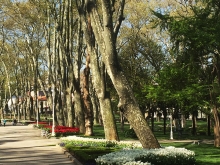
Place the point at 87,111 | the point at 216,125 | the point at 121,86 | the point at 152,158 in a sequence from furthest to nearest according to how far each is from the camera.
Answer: the point at 87,111
the point at 216,125
the point at 121,86
the point at 152,158

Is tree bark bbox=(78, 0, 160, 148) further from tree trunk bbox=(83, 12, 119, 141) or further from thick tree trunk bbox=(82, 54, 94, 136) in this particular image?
thick tree trunk bbox=(82, 54, 94, 136)

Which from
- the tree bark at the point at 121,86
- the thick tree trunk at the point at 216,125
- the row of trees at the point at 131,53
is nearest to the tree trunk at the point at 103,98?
the row of trees at the point at 131,53

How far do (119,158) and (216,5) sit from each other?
50.6 feet

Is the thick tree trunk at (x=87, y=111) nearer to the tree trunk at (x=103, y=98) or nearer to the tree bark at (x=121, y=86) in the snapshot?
the tree trunk at (x=103, y=98)

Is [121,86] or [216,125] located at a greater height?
[121,86]

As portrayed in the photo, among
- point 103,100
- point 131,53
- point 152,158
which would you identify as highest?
point 131,53

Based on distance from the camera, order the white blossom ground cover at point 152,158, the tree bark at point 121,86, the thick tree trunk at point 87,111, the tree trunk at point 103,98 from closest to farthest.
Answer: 1. the white blossom ground cover at point 152,158
2. the tree bark at point 121,86
3. the tree trunk at point 103,98
4. the thick tree trunk at point 87,111

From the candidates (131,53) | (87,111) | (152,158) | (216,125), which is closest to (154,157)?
(152,158)

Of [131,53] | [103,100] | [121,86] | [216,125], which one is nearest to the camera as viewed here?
[121,86]

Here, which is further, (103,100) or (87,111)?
(87,111)

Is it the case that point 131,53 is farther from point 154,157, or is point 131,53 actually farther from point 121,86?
point 154,157

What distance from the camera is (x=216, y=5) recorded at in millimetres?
22391

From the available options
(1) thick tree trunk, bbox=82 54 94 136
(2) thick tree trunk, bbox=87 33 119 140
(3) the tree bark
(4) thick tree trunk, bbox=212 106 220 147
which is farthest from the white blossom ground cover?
(1) thick tree trunk, bbox=82 54 94 136

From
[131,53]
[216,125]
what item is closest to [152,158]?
[216,125]
